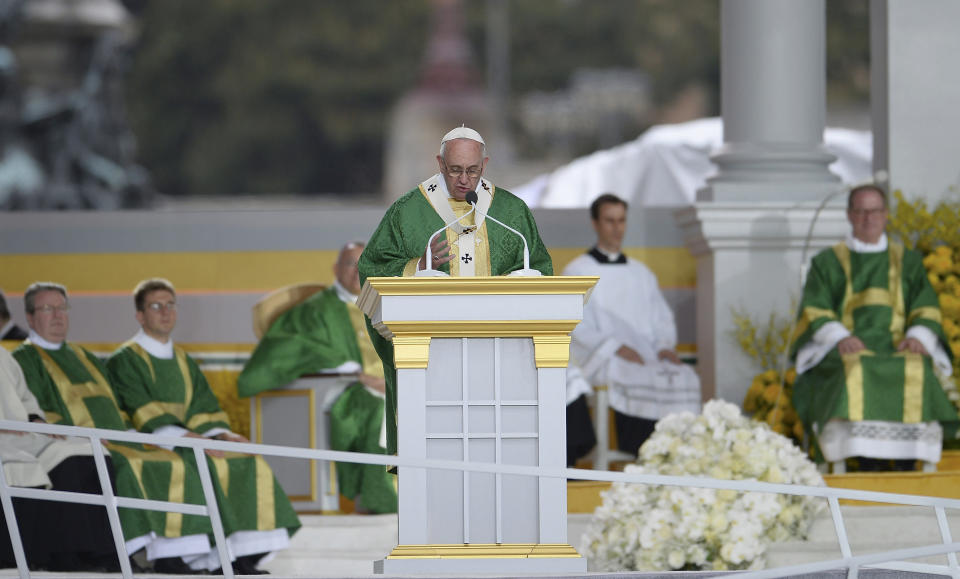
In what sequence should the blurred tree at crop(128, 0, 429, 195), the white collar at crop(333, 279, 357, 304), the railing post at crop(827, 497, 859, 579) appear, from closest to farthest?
the railing post at crop(827, 497, 859, 579) < the white collar at crop(333, 279, 357, 304) < the blurred tree at crop(128, 0, 429, 195)

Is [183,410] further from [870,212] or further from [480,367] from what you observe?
[870,212]

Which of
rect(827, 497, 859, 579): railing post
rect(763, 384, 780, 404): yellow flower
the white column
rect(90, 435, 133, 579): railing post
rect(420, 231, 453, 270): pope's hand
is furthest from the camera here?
the white column

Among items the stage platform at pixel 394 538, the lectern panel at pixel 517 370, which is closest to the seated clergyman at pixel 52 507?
the stage platform at pixel 394 538

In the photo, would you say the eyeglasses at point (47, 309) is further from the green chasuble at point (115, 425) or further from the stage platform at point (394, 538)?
the stage platform at point (394, 538)

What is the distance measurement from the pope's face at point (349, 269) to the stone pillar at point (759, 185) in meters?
1.82

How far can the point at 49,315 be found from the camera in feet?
28.2

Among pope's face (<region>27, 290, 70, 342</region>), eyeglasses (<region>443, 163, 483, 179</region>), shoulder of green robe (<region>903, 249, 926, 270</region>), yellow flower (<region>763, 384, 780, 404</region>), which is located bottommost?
yellow flower (<region>763, 384, 780, 404</region>)

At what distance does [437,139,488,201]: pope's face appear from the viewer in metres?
6.36

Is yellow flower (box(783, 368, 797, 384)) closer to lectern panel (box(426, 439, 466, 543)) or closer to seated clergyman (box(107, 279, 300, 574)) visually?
seated clergyman (box(107, 279, 300, 574))

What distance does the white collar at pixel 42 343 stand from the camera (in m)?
8.66

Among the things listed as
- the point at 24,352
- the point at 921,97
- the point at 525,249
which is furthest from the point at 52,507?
the point at 921,97

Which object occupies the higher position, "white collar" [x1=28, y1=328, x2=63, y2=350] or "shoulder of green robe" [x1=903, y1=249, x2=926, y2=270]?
"shoulder of green robe" [x1=903, y1=249, x2=926, y2=270]

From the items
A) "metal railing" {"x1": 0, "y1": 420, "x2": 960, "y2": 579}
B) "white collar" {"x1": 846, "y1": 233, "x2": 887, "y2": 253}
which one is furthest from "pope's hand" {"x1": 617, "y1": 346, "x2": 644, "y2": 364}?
"metal railing" {"x1": 0, "y1": 420, "x2": 960, "y2": 579}

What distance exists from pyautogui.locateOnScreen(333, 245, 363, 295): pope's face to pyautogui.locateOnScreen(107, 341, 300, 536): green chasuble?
3.37 feet
